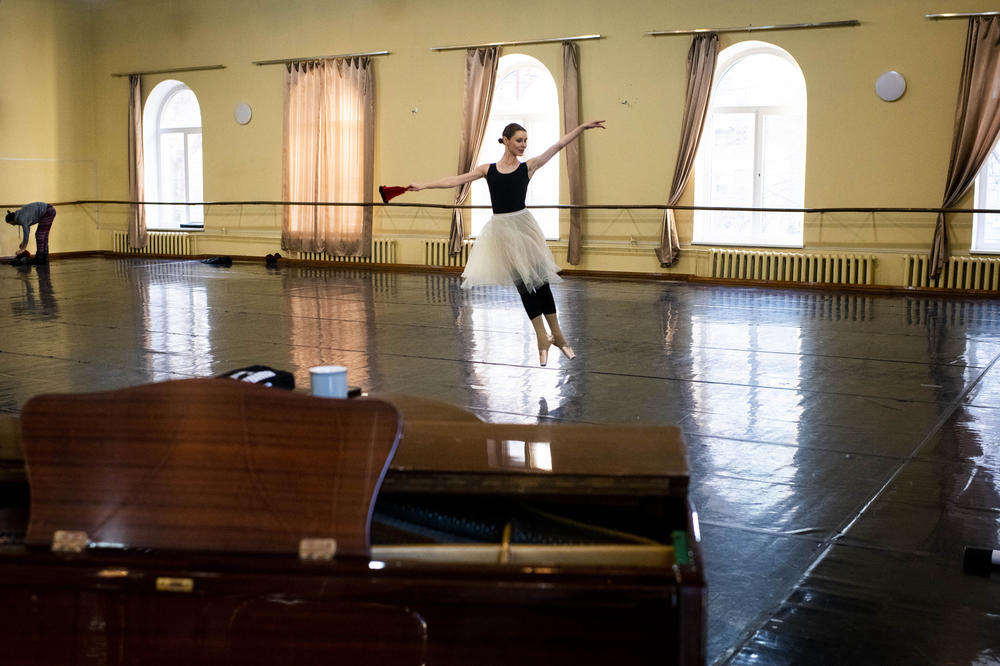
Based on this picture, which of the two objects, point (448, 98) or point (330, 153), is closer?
point (448, 98)

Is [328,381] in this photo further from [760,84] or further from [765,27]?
[760,84]

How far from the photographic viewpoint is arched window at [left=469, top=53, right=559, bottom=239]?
1334 cm

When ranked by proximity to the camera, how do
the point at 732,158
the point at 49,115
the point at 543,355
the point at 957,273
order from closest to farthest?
the point at 543,355 < the point at 957,273 < the point at 732,158 < the point at 49,115

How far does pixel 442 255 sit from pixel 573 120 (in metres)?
2.66

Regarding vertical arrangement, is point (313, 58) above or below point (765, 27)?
above

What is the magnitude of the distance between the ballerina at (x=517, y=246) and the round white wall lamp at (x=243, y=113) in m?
9.47

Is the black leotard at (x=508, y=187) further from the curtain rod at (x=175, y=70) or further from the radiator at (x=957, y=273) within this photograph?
the curtain rod at (x=175, y=70)

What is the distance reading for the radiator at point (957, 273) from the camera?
10625mm

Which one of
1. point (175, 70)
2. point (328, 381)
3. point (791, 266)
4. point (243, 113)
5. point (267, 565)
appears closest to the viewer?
point (267, 565)

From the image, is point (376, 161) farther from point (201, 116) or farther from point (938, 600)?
point (938, 600)

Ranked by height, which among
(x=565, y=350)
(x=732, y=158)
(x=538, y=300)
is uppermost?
(x=732, y=158)

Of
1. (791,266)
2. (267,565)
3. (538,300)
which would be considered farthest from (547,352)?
(791,266)

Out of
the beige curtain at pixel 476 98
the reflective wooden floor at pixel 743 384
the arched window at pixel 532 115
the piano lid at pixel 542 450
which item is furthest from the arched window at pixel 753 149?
the piano lid at pixel 542 450

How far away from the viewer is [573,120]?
12.6 metres
